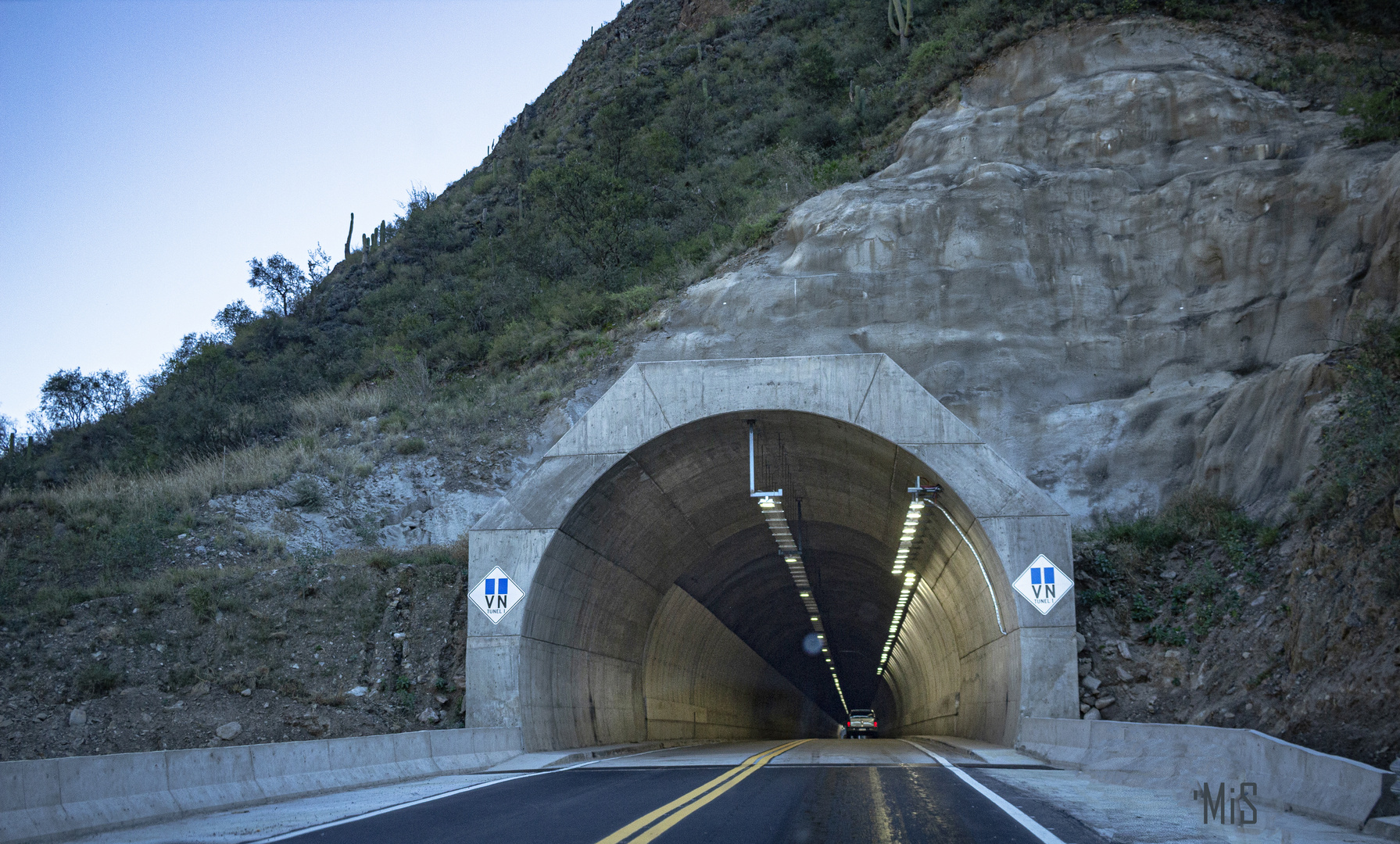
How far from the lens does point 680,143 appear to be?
72875 mm

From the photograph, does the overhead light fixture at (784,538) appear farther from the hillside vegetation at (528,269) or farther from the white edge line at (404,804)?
the hillside vegetation at (528,269)

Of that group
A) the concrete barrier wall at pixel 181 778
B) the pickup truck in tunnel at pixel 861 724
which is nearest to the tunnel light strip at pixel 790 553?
the concrete barrier wall at pixel 181 778

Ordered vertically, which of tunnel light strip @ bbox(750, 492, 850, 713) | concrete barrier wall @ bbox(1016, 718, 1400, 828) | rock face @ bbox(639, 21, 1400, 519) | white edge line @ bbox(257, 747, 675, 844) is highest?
rock face @ bbox(639, 21, 1400, 519)

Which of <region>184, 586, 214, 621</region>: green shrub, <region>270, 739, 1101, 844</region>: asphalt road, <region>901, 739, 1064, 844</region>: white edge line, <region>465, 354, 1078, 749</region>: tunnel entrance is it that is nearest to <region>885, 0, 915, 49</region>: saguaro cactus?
<region>465, 354, 1078, 749</region>: tunnel entrance

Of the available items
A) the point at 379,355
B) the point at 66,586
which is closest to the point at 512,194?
the point at 379,355

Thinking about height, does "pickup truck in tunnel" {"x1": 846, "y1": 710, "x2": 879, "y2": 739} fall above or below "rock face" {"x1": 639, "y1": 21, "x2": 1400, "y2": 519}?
below

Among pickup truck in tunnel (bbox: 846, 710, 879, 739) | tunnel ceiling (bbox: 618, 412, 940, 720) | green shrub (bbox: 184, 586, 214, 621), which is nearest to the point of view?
tunnel ceiling (bbox: 618, 412, 940, 720)

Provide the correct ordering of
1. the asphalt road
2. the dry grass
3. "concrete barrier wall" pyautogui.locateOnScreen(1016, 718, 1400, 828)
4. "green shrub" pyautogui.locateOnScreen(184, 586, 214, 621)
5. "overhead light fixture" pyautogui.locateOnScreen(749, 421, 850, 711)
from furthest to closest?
the dry grass < "green shrub" pyautogui.locateOnScreen(184, 586, 214, 621) < "overhead light fixture" pyautogui.locateOnScreen(749, 421, 850, 711) < "concrete barrier wall" pyautogui.locateOnScreen(1016, 718, 1400, 828) < the asphalt road

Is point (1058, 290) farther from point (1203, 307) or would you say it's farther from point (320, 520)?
point (320, 520)

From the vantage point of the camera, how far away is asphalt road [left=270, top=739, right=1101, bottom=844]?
8.15m

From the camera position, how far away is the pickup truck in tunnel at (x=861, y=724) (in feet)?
242

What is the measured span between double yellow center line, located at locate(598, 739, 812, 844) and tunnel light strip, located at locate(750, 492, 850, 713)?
6968 mm

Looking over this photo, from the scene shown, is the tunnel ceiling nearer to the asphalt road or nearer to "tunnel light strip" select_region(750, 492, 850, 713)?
"tunnel light strip" select_region(750, 492, 850, 713)

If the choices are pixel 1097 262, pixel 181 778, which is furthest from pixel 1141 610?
pixel 1097 262
